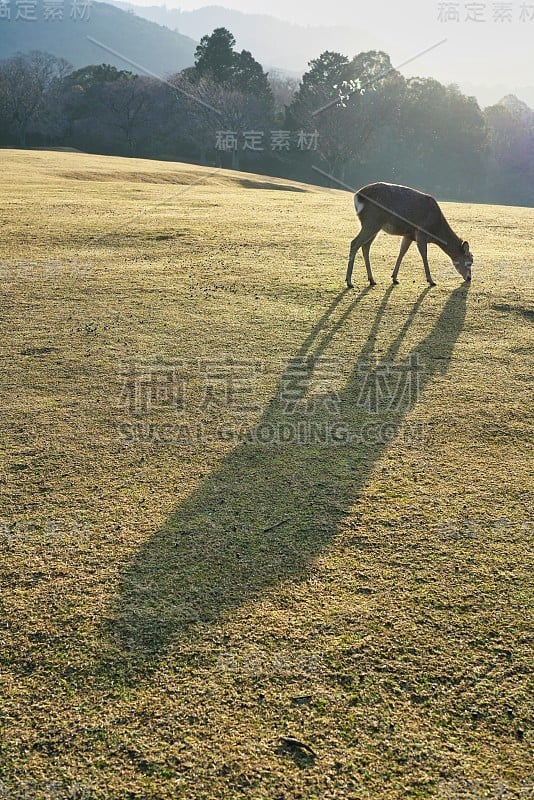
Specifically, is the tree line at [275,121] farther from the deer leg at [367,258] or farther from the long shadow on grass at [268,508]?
the long shadow on grass at [268,508]

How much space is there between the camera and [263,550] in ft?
11.4

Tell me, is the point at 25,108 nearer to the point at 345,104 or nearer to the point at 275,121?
the point at 275,121

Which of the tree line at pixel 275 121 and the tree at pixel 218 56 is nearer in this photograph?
the tree line at pixel 275 121

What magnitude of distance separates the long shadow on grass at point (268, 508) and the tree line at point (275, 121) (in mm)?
43672

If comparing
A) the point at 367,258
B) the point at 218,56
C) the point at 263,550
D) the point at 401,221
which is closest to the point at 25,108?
the point at 218,56

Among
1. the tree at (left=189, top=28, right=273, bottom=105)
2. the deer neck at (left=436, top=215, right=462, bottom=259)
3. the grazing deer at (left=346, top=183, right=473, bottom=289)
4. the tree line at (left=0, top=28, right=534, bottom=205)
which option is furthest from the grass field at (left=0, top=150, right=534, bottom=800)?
the tree at (left=189, top=28, right=273, bottom=105)

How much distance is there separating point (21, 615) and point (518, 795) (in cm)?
234

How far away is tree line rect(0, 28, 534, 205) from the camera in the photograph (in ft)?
153

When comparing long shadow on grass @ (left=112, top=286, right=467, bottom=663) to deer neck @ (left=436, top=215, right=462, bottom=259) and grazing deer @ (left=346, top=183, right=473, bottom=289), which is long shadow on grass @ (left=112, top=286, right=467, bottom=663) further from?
deer neck @ (left=436, top=215, right=462, bottom=259)

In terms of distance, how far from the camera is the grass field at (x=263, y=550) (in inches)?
93.6

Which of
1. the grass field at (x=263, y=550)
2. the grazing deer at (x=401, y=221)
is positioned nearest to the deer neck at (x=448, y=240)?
the grazing deer at (x=401, y=221)

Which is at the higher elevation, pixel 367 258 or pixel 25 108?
pixel 25 108

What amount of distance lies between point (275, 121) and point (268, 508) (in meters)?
52.8

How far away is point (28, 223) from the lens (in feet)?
38.4
